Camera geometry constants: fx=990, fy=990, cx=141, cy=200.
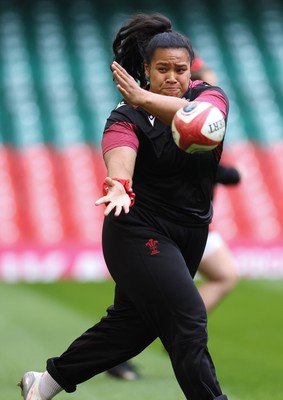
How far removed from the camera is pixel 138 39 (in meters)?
5.15

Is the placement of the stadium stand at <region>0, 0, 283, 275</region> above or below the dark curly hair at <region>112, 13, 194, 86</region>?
below

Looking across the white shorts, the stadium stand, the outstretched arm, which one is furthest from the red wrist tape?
the stadium stand

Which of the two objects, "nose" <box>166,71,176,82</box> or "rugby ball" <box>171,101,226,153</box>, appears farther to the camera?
"nose" <box>166,71,176,82</box>

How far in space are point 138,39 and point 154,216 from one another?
0.96 meters

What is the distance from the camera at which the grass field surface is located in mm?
6594

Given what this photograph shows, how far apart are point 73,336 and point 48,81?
15897mm

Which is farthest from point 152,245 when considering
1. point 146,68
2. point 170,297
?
point 146,68

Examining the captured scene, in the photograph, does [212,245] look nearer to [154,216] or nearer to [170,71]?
[154,216]

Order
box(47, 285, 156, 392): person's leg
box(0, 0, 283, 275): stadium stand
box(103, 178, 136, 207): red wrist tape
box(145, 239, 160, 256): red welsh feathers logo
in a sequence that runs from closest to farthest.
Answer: box(103, 178, 136, 207): red wrist tape → box(145, 239, 160, 256): red welsh feathers logo → box(47, 285, 156, 392): person's leg → box(0, 0, 283, 275): stadium stand

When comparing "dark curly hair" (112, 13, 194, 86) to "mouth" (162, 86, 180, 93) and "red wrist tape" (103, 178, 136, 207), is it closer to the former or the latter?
"mouth" (162, 86, 180, 93)

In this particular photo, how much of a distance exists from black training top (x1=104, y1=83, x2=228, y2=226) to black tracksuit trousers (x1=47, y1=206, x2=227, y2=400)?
0.07 meters

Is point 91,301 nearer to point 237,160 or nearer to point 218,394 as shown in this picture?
point 218,394

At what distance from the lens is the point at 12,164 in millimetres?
21656

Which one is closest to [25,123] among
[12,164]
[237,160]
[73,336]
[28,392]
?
[12,164]
